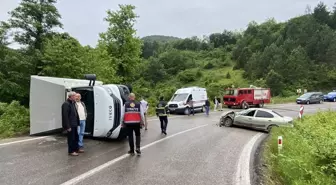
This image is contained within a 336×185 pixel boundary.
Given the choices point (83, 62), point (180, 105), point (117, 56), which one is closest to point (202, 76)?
point (117, 56)

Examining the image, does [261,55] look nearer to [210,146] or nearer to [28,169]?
[210,146]

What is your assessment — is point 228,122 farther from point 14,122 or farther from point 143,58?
point 143,58

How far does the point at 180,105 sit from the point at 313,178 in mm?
22802

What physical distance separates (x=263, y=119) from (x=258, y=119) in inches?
11.3

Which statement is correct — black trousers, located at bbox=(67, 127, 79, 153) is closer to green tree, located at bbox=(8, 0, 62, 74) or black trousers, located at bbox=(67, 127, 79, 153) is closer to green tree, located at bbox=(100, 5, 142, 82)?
green tree, located at bbox=(8, 0, 62, 74)

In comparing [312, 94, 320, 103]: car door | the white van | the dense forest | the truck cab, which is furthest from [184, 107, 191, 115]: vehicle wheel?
[312, 94, 320, 103]: car door

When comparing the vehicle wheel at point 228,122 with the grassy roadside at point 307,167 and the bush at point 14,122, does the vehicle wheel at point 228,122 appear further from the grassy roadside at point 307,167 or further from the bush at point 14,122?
the bush at point 14,122

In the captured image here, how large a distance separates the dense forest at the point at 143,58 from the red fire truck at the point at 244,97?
8.78 metres

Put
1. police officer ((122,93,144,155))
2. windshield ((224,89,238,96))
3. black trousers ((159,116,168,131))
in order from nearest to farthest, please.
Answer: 1. police officer ((122,93,144,155))
2. black trousers ((159,116,168,131))
3. windshield ((224,89,238,96))

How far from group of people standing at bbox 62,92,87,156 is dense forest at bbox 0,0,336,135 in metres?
4.91

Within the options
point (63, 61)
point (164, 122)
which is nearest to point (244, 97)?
point (63, 61)

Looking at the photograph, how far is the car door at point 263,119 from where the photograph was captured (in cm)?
1761

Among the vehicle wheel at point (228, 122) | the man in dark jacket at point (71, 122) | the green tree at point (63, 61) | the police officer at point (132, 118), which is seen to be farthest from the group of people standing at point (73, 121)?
the green tree at point (63, 61)

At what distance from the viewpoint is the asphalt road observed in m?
6.65
